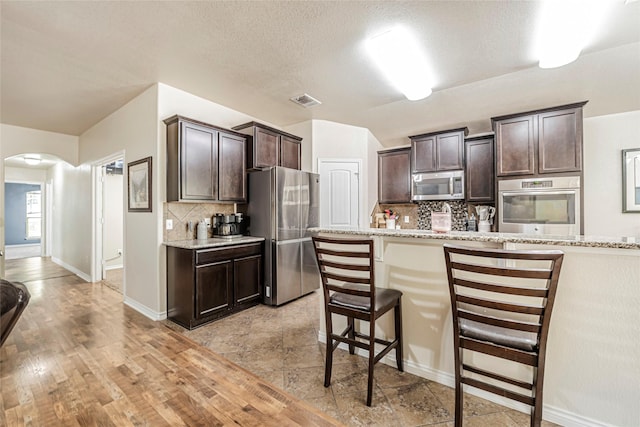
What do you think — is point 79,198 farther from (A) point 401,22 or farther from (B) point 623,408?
(B) point 623,408

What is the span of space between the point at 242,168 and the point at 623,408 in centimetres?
388

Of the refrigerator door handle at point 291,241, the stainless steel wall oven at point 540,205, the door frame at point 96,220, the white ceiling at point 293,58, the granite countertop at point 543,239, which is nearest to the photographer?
the granite countertop at point 543,239

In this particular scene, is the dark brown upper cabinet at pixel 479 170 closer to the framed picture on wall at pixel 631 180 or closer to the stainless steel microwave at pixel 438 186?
the stainless steel microwave at pixel 438 186

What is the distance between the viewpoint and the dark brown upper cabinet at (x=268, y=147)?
3750 mm

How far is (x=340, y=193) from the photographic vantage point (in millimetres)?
4559

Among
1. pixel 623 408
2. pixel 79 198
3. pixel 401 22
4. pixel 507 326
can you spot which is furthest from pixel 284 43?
pixel 79 198

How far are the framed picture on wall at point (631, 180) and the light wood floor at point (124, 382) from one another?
4126 mm

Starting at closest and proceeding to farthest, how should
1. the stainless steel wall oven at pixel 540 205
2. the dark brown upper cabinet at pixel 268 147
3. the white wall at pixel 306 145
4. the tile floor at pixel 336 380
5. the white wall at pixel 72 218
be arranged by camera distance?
1. the tile floor at pixel 336 380
2. the stainless steel wall oven at pixel 540 205
3. the dark brown upper cabinet at pixel 268 147
4. the white wall at pixel 306 145
5. the white wall at pixel 72 218

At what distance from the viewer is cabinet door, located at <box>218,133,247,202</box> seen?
3.51 m

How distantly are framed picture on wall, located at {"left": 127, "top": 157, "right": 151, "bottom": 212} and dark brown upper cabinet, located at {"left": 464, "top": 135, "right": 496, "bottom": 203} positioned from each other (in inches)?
168

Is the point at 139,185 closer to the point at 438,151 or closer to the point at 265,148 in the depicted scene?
the point at 265,148

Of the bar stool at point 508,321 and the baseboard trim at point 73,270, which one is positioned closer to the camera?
the bar stool at point 508,321

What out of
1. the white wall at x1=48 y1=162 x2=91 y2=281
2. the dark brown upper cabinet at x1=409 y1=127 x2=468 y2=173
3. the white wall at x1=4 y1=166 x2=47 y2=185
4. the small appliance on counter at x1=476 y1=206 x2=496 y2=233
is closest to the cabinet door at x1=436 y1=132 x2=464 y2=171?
the dark brown upper cabinet at x1=409 y1=127 x2=468 y2=173

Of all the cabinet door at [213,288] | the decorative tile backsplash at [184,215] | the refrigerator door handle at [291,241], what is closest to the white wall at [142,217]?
the decorative tile backsplash at [184,215]
